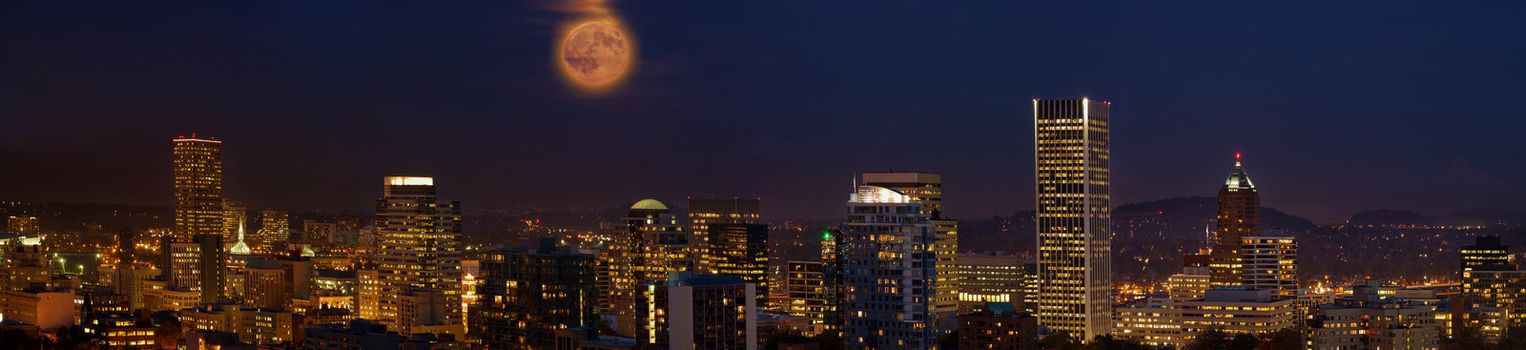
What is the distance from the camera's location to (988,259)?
7506cm

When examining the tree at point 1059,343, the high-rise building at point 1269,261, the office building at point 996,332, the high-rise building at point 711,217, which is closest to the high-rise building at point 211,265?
the high-rise building at point 711,217

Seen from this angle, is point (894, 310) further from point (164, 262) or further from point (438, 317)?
point (164, 262)

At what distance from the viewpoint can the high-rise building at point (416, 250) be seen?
71938mm

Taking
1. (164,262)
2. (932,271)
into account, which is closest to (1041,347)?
(932,271)

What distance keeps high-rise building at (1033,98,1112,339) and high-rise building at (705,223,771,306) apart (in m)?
10.2

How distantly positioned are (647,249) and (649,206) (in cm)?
206

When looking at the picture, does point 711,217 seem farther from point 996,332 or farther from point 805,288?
→ point 996,332

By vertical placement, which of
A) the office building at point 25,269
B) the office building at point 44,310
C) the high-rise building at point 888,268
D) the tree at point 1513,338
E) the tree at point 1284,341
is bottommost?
the tree at point 1513,338

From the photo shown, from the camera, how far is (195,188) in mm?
107688

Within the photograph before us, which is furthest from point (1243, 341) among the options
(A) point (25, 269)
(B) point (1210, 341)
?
(A) point (25, 269)

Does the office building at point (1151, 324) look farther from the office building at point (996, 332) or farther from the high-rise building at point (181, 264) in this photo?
the high-rise building at point (181, 264)

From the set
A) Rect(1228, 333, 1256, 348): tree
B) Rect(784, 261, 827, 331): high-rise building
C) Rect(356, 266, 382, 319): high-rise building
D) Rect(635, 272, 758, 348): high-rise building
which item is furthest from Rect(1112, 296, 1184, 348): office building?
Rect(356, 266, 382, 319): high-rise building

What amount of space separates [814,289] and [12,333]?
Result: 26.5 metres

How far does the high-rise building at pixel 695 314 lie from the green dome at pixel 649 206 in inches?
858
